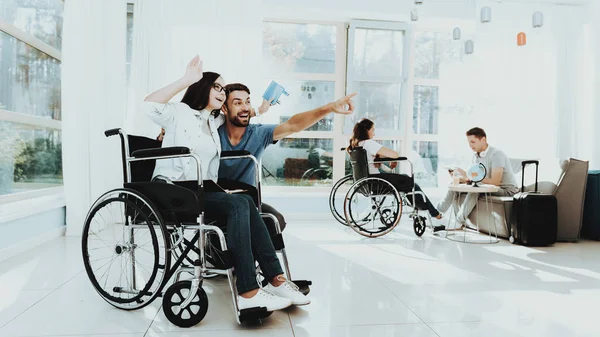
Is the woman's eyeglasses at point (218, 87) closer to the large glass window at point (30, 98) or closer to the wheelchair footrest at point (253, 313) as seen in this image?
the wheelchair footrest at point (253, 313)

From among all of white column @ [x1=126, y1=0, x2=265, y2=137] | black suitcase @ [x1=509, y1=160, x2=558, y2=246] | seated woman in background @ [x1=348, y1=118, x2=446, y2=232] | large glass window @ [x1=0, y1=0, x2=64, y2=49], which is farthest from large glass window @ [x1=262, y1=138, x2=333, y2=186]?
large glass window @ [x1=0, y1=0, x2=64, y2=49]

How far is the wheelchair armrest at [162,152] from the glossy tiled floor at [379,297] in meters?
0.68

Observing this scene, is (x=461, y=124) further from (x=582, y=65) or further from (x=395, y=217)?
(x=395, y=217)

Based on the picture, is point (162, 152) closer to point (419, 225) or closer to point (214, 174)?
point (214, 174)

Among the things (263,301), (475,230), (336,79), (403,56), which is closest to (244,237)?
(263,301)

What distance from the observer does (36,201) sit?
3.48 meters

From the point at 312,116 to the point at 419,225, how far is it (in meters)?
2.07

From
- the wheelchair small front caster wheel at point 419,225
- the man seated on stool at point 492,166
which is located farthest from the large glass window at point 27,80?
the man seated on stool at point 492,166

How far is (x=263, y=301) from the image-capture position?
1.86 m

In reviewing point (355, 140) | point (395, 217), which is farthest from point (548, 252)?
point (355, 140)

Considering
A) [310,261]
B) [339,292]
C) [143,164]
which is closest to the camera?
[143,164]

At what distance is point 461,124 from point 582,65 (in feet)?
4.69

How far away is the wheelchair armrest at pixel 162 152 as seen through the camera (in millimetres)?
1825

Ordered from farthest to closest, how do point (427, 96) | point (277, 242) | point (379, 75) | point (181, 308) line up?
point (427, 96), point (379, 75), point (277, 242), point (181, 308)
